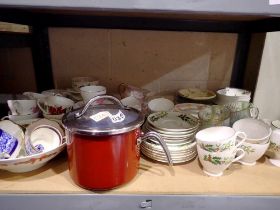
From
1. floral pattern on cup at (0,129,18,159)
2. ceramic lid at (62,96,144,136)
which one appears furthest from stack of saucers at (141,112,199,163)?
floral pattern on cup at (0,129,18,159)

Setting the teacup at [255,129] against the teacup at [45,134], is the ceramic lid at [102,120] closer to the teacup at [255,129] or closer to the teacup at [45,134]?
the teacup at [45,134]

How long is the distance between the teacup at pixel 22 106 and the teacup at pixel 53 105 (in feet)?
0.06

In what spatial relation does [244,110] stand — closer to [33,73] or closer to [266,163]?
[266,163]

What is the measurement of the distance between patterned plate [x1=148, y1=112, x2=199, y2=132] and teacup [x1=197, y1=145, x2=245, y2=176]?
0.09 metres

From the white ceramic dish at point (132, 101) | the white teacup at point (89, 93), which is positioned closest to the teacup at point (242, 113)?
the white ceramic dish at point (132, 101)

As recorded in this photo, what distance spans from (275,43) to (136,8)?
25.2 inches

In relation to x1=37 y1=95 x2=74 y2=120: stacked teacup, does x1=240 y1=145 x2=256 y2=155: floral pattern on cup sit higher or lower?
lower

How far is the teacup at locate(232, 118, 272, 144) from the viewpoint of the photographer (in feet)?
1.83

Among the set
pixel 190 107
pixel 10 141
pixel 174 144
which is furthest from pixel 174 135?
pixel 10 141

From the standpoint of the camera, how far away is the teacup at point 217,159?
1.64ft

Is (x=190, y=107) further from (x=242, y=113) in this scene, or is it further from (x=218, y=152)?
(x=218, y=152)

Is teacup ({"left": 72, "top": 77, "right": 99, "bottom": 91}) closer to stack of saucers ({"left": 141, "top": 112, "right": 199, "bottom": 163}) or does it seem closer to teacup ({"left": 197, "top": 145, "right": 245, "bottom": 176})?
stack of saucers ({"left": 141, "top": 112, "right": 199, "bottom": 163})

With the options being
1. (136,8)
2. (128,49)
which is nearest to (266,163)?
(136,8)

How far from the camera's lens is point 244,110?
26.3 inches
